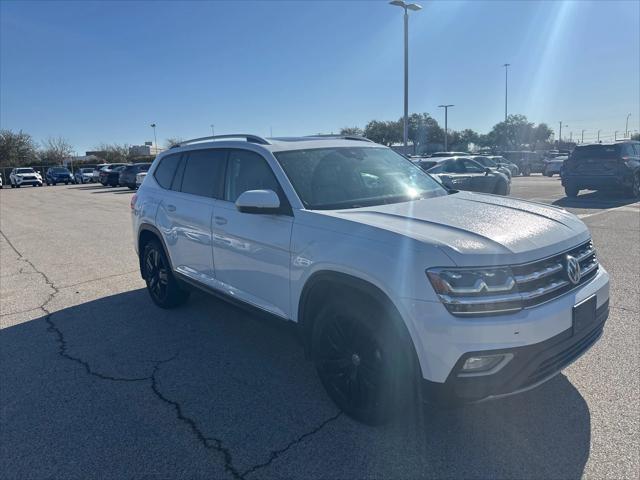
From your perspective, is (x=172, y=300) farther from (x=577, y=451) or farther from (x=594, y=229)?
(x=594, y=229)

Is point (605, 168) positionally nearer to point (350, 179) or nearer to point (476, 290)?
point (350, 179)

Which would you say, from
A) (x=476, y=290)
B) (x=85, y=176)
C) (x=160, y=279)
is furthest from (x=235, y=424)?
(x=85, y=176)

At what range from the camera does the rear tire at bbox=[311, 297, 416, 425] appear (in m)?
2.78

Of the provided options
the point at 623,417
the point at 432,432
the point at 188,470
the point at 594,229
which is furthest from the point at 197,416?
the point at 594,229

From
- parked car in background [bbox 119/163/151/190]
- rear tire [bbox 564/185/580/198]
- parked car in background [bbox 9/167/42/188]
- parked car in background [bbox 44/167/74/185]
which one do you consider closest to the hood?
rear tire [bbox 564/185/580/198]

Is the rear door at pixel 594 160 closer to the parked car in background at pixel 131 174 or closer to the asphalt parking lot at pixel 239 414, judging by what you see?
the asphalt parking lot at pixel 239 414

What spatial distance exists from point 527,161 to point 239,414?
39883mm

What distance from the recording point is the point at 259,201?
3387 mm

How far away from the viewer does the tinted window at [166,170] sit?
538 centimetres

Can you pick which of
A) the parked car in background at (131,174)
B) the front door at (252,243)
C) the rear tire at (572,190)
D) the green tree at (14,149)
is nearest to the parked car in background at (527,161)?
the rear tire at (572,190)

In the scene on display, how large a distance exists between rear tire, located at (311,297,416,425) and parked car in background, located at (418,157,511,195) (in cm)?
1172

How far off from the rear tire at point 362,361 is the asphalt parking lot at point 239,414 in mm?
183

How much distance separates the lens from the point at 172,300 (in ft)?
18.0

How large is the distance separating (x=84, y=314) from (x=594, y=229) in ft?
30.0
